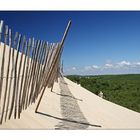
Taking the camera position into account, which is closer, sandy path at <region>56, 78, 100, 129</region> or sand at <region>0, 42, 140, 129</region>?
sand at <region>0, 42, 140, 129</region>

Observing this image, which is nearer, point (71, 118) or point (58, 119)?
point (58, 119)

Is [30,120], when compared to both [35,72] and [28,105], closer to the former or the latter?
[28,105]

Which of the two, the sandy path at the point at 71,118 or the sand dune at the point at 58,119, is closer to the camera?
the sand dune at the point at 58,119

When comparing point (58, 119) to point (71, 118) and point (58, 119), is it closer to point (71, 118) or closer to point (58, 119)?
point (58, 119)

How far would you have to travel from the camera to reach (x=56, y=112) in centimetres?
777

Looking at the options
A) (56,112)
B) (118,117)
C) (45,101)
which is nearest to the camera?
(56,112)

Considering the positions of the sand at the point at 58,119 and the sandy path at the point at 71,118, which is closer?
the sand at the point at 58,119

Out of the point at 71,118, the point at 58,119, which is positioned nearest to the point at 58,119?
the point at 58,119

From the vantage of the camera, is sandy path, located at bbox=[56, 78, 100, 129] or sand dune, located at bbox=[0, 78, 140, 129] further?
sandy path, located at bbox=[56, 78, 100, 129]
